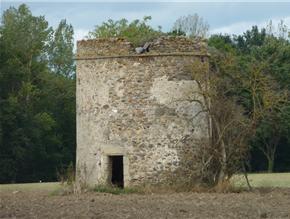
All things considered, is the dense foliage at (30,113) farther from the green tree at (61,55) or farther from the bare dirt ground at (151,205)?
the bare dirt ground at (151,205)

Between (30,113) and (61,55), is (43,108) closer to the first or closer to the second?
(30,113)

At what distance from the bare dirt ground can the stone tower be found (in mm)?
2083

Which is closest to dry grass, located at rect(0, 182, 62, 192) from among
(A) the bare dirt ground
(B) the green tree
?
(A) the bare dirt ground

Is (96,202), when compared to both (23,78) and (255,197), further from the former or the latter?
(23,78)

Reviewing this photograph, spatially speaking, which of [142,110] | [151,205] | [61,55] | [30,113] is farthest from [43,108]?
[151,205]

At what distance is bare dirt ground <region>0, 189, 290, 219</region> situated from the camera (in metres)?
19.1

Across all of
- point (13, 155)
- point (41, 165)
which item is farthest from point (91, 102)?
point (41, 165)

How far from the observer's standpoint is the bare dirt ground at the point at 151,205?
19.1 metres

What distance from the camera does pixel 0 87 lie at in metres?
52.6

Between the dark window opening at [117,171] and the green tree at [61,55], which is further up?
the green tree at [61,55]

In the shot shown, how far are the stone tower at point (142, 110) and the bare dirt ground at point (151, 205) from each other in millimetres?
2083

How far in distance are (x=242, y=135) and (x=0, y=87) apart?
27062 millimetres

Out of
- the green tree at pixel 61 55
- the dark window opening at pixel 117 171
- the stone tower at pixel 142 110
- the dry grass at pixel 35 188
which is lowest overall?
the dry grass at pixel 35 188

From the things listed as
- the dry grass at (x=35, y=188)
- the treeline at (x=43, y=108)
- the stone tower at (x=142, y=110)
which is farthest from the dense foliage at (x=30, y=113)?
the stone tower at (x=142, y=110)
